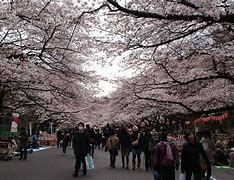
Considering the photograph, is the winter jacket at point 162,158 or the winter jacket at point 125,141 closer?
the winter jacket at point 162,158

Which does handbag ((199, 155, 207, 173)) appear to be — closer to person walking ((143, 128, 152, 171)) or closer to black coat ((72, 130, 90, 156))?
black coat ((72, 130, 90, 156))

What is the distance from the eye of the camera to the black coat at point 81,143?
12.6m

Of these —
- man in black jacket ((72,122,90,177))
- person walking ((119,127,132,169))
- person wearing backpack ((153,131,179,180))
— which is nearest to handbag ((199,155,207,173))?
person wearing backpack ((153,131,179,180))

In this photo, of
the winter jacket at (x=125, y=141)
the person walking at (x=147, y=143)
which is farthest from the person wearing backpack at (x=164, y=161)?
the winter jacket at (x=125, y=141)

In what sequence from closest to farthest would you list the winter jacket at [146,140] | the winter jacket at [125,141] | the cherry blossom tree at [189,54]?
the cherry blossom tree at [189,54] → the winter jacket at [146,140] → the winter jacket at [125,141]

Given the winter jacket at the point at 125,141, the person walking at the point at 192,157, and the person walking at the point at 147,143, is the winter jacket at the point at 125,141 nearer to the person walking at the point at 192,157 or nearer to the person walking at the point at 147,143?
the person walking at the point at 147,143

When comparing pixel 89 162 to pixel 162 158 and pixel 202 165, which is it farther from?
pixel 202 165

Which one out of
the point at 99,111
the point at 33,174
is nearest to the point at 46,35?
the point at 33,174

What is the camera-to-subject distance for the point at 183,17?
8.27 m

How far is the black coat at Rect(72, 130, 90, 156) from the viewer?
41.3 feet

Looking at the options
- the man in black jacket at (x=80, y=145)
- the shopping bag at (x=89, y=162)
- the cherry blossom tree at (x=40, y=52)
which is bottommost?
the shopping bag at (x=89, y=162)

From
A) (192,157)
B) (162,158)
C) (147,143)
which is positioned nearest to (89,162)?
(147,143)

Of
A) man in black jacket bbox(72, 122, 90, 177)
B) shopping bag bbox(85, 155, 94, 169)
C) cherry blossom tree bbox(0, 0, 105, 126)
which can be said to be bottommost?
shopping bag bbox(85, 155, 94, 169)

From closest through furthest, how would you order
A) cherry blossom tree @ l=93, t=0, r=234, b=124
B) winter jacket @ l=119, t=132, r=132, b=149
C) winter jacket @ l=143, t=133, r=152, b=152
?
cherry blossom tree @ l=93, t=0, r=234, b=124, winter jacket @ l=143, t=133, r=152, b=152, winter jacket @ l=119, t=132, r=132, b=149
